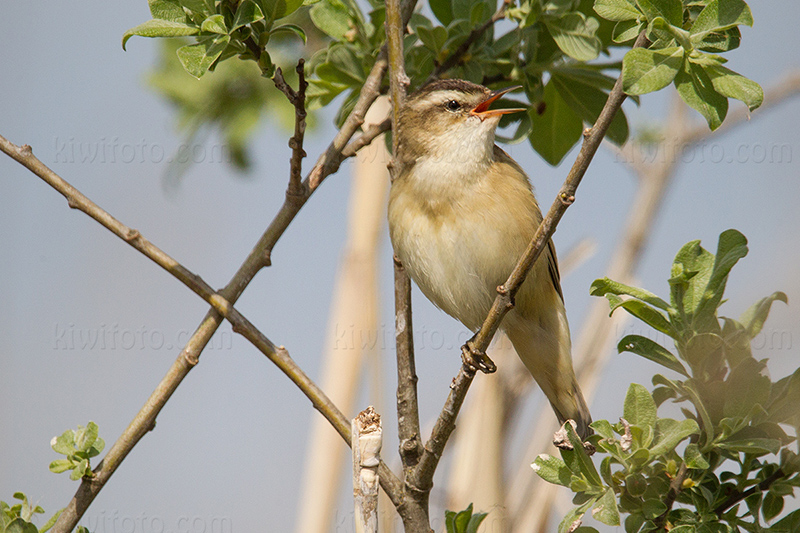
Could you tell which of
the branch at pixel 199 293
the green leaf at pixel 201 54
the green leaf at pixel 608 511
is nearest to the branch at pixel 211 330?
the branch at pixel 199 293

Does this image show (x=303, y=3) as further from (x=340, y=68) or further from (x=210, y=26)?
(x=340, y=68)

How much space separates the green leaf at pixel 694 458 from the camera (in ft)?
4.48

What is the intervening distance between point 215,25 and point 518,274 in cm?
89

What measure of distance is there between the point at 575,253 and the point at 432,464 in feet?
5.62

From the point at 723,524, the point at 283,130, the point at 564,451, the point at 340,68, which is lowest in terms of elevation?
the point at 723,524

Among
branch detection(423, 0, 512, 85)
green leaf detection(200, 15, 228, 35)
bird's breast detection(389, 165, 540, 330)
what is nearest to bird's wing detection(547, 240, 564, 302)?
bird's breast detection(389, 165, 540, 330)

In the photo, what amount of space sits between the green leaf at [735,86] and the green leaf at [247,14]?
38.8 inches

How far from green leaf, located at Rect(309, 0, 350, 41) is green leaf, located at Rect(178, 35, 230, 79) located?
2.03 feet

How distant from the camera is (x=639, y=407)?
1377 millimetres

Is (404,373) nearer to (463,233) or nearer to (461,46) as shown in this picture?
(463,233)

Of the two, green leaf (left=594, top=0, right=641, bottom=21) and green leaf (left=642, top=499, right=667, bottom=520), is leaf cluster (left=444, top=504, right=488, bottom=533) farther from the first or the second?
green leaf (left=594, top=0, right=641, bottom=21)

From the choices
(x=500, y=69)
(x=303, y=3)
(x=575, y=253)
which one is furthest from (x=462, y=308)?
(x=303, y=3)

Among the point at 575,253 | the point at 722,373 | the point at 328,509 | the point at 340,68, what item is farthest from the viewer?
the point at 575,253

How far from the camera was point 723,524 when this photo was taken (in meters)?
1.40
